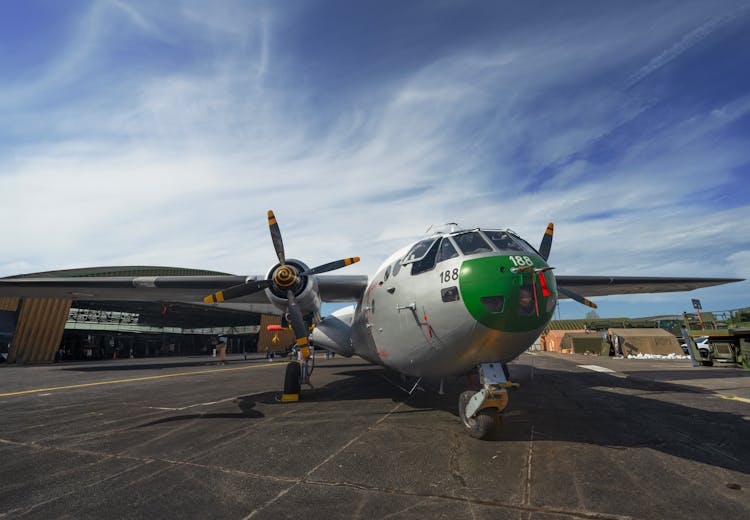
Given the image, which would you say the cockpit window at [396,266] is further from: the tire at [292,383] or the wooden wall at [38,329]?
the wooden wall at [38,329]

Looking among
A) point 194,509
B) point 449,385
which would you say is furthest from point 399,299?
point 449,385

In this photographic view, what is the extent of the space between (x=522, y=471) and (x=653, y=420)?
15.4ft

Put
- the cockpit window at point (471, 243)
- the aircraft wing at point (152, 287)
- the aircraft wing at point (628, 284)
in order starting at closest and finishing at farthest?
the cockpit window at point (471, 243)
the aircraft wing at point (152, 287)
the aircraft wing at point (628, 284)

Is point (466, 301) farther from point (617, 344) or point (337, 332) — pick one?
point (617, 344)

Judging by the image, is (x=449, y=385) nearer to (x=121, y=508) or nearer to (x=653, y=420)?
(x=653, y=420)

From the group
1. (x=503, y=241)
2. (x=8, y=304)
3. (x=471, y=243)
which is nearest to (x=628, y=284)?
(x=503, y=241)

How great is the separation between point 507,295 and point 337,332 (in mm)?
9768

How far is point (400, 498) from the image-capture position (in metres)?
3.86

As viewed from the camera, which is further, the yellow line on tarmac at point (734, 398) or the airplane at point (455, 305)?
the yellow line on tarmac at point (734, 398)

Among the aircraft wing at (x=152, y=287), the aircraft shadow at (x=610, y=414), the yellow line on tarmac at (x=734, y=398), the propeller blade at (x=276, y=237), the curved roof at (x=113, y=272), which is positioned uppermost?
the curved roof at (x=113, y=272)

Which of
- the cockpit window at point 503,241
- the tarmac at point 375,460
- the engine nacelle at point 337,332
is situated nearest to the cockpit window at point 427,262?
the cockpit window at point 503,241

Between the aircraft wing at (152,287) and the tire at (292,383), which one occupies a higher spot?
the aircraft wing at (152,287)

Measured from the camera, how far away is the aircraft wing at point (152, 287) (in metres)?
12.3

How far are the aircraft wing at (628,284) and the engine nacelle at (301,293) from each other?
9.86 metres
